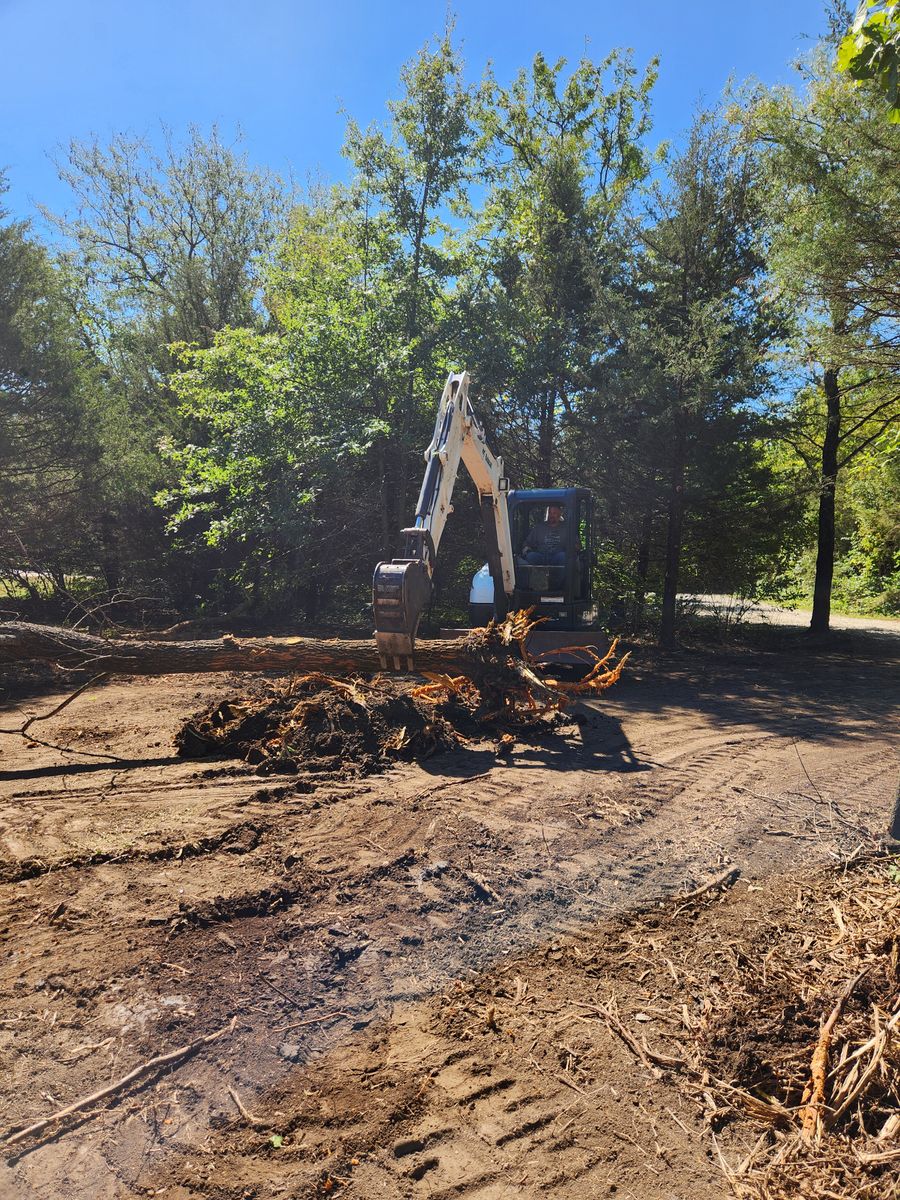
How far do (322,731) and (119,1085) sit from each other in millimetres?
4431

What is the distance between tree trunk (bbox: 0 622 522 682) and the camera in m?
6.84

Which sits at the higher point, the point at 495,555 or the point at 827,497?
the point at 827,497

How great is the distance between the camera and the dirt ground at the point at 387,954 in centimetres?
257

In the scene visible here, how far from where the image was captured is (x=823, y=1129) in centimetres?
257

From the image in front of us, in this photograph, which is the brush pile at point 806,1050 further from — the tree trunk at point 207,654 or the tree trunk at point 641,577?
the tree trunk at point 641,577

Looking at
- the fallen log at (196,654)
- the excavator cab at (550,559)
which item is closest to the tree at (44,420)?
the fallen log at (196,654)

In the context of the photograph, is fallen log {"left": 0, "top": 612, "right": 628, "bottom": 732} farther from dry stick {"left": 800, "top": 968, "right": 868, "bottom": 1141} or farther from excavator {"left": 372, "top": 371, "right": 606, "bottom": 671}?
dry stick {"left": 800, "top": 968, "right": 868, "bottom": 1141}

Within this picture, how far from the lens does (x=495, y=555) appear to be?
9.90m

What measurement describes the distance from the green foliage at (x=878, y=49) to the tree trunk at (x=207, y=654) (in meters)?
5.73

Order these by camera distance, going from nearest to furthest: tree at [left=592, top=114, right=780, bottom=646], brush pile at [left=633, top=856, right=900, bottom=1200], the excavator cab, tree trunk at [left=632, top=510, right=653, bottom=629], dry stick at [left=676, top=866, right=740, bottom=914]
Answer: brush pile at [left=633, top=856, right=900, bottom=1200]
dry stick at [left=676, top=866, right=740, bottom=914]
the excavator cab
tree at [left=592, top=114, right=780, bottom=646]
tree trunk at [left=632, top=510, right=653, bottom=629]

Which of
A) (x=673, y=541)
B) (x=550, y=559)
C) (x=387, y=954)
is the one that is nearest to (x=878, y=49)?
(x=387, y=954)

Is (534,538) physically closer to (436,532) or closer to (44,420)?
(436,532)

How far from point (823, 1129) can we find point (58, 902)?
3.75m

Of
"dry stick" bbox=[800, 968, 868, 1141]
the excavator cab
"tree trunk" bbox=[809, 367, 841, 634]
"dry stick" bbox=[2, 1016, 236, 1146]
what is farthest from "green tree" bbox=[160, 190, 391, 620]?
"dry stick" bbox=[800, 968, 868, 1141]
